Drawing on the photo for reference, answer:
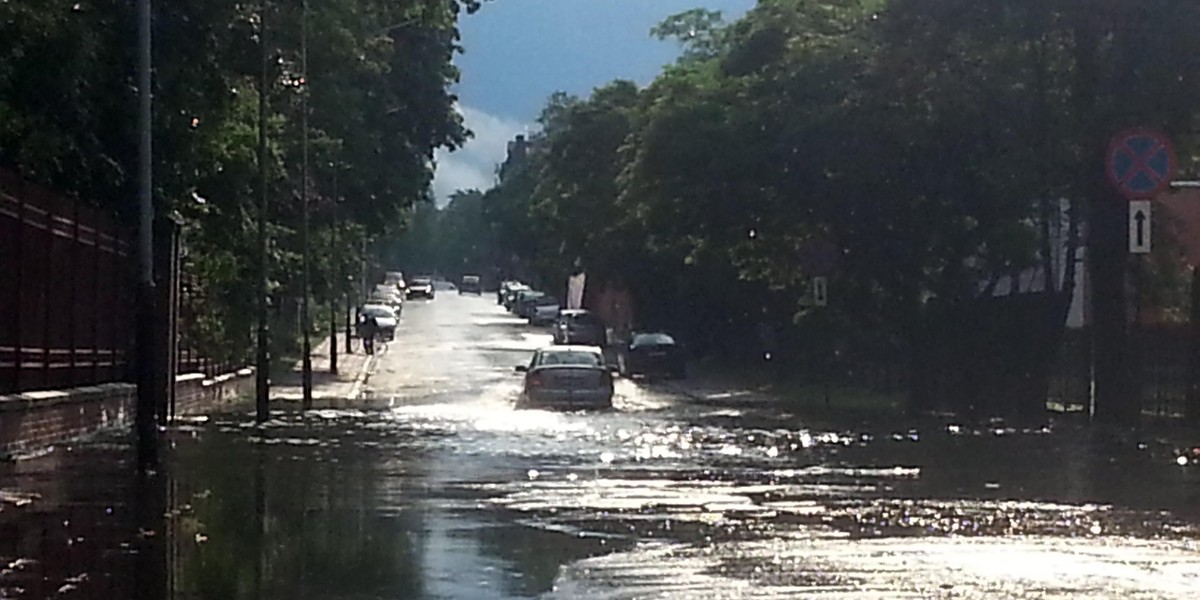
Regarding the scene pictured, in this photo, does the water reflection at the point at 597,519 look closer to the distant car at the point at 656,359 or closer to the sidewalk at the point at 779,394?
the sidewalk at the point at 779,394

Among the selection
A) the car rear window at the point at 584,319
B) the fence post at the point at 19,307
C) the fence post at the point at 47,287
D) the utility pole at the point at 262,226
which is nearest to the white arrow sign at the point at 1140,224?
the utility pole at the point at 262,226

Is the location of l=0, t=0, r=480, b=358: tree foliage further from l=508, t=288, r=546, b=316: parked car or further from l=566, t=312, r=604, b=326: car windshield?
l=508, t=288, r=546, b=316: parked car

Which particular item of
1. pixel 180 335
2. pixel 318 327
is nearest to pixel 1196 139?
pixel 180 335

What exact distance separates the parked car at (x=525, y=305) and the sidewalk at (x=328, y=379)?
3267 centimetres

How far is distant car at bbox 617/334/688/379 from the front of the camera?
6062 centimetres

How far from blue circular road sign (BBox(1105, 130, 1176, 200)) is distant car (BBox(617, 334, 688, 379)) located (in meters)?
33.3

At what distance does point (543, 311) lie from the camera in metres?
104

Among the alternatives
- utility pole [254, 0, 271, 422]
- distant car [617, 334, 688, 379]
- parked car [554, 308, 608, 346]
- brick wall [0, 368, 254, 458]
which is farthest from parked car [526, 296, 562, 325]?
brick wall [0, 368, 254, 458]

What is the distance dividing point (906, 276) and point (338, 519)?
2920 cm

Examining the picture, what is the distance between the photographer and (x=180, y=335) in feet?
123

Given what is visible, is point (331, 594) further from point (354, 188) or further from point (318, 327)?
point (318, 327)

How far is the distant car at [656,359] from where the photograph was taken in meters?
60.6

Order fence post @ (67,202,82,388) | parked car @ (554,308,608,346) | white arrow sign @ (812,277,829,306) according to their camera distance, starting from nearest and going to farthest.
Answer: fence post @ (67,202,82,388) → white arrow sign @ (812,277,829,306) → parked car @ (554,308,608,346)

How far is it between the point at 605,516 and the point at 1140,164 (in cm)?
1263
